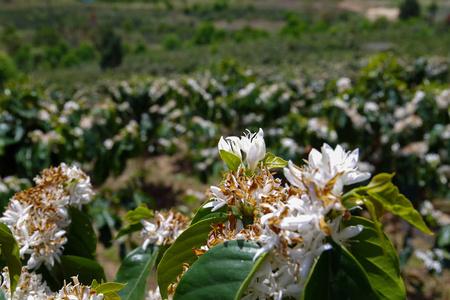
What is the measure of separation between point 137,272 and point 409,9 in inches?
2193

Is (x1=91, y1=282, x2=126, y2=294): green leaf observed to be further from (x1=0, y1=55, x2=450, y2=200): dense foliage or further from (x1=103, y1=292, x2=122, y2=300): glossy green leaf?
(x1=0, y1=55, x2=450, y2=200): dense foliage

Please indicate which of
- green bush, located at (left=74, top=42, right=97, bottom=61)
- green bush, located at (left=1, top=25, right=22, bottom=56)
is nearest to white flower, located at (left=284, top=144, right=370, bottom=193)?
green bush, located at (left=74, top=42, right=97, bottom=61)

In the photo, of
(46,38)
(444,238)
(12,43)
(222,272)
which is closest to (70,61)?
(12,43)

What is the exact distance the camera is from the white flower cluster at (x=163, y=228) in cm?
85

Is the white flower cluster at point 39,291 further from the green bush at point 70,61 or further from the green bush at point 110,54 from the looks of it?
the green bush at point 70,61

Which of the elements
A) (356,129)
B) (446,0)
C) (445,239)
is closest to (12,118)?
(356,129)

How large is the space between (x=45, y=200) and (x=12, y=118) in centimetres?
250

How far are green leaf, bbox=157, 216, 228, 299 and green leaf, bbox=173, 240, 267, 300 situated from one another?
0.30ft

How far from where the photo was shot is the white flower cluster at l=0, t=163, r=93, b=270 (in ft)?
2.46

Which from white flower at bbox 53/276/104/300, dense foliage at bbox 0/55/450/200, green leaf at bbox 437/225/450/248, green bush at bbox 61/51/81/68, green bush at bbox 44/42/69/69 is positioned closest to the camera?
white flower at bbox 53/276/104/300

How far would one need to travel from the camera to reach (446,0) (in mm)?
62281

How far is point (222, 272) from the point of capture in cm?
51

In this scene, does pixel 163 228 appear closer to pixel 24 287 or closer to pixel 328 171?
pixel 24 287

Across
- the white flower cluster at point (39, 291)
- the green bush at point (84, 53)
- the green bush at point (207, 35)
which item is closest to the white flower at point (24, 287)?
the white flower cluster at point (39, 291)
